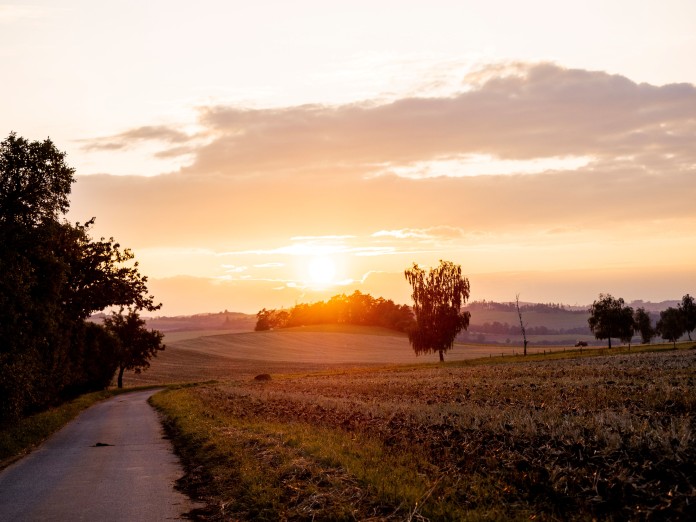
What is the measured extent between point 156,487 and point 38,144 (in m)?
19.3

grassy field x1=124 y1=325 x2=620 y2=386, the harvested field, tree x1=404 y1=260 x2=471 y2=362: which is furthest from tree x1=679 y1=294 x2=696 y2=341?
the harvested field

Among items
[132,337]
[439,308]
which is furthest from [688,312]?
[132,337]

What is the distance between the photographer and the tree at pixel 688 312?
110062 mm

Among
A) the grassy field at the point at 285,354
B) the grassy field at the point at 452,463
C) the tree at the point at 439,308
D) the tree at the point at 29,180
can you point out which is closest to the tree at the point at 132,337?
the grassy field at the point at 285,354

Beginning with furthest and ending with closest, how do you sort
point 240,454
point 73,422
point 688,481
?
point 73,422
point 240,454
point 688,481

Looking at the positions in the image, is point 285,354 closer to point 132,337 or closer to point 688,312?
point 132,337

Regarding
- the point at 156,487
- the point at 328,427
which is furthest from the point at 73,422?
the point at 156,487

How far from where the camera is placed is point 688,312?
363 ft

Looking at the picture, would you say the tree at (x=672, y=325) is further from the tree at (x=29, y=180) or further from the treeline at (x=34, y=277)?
the tree at (x=29, y=180)

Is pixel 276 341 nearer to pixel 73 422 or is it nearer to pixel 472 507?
pixel 73 422

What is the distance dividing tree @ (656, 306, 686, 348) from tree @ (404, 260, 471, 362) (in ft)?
136

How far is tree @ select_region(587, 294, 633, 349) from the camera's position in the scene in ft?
375

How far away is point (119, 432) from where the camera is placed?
26.8m

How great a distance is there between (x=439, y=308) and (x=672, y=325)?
46801 millimetres
